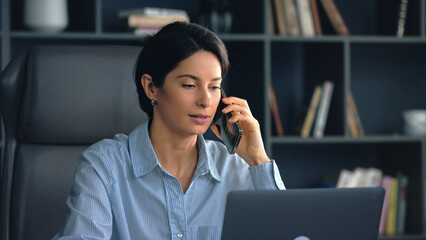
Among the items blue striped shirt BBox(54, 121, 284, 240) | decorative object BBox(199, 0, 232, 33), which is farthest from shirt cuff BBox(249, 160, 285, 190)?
decorative object BBox(199, 0, 232, 33)

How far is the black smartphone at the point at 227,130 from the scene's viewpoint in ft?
4.91

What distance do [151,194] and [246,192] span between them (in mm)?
562

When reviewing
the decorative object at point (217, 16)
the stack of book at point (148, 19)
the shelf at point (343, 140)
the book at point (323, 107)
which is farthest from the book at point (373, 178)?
the stack of book at point (148, 19)

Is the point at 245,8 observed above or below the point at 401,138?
above

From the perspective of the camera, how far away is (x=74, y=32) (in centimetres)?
270

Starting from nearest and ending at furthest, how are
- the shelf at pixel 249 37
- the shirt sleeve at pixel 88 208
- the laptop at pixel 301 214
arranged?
the laptop at pixel 301 214 → the shirt sleeve at pixel 88 208 → the shelf at pixel 249 37

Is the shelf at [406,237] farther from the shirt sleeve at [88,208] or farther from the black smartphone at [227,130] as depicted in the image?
the shirt sleeve at [88,208]

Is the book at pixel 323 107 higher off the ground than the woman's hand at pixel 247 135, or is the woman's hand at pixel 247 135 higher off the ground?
the woman's hand at pixel 247 135

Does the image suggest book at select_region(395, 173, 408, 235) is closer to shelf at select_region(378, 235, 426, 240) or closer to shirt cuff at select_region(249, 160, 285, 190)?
shelf at select_region(378, 235, 426, 240)

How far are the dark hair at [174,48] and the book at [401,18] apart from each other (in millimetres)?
1584

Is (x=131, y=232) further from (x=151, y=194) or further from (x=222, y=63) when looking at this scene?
(x=222, y=63)

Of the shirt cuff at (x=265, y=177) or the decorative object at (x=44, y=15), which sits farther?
the decorative object at (x=44, y=15)

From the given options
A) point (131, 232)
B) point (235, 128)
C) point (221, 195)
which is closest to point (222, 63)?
point (235, 128)

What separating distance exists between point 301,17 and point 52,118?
1445mm
